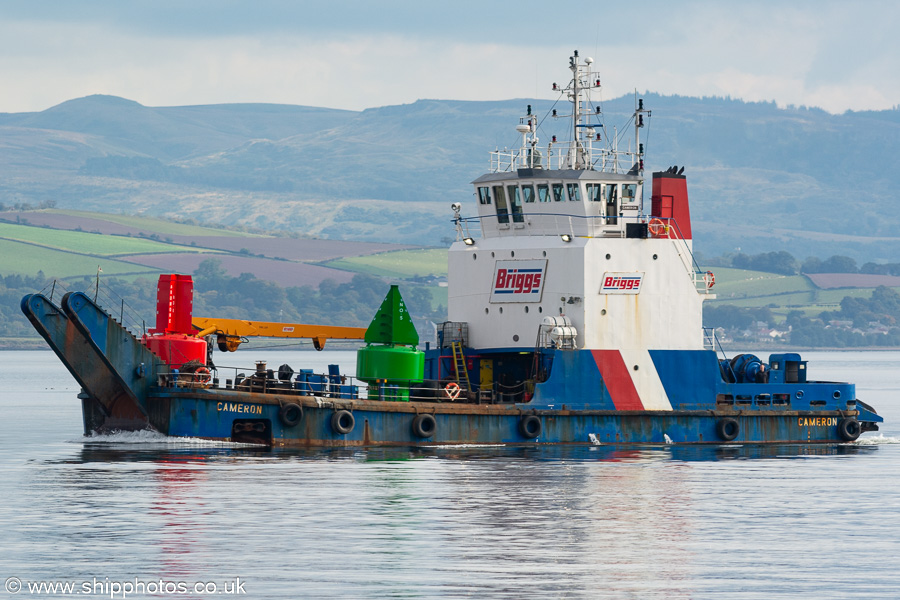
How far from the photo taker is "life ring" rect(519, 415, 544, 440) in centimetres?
3244

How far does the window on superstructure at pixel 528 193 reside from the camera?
113 feet

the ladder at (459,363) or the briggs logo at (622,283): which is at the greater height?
the briggs logo at (622,283)

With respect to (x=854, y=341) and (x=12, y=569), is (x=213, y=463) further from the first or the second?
(x=854, y=341)

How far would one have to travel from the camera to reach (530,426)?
32500 millimetres

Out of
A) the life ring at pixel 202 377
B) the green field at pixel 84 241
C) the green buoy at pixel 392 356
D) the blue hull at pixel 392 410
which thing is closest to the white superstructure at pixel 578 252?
the blue hull at pixel 392 410

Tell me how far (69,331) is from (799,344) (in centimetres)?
14213

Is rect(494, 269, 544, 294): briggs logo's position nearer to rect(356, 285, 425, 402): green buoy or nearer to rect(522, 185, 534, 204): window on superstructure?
rect(522, 185, 534, 204): window on superstructure

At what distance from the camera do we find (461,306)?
3519 centimetres

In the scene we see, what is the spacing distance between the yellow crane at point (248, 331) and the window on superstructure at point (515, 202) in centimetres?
461

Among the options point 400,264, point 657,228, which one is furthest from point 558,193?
point 400,264

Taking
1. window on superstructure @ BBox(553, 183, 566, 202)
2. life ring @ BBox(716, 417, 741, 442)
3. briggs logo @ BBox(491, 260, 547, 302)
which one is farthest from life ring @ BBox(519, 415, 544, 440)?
window on superstructure @ BBox(553, 183, 566, 202)

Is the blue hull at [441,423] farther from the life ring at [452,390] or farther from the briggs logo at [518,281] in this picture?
the briggs logo at [518,281]

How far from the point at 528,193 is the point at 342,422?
7434 millimetres
